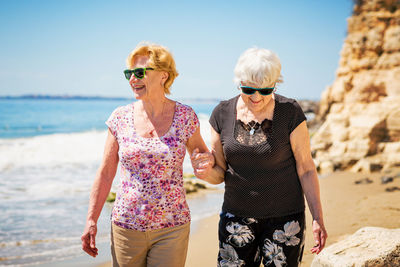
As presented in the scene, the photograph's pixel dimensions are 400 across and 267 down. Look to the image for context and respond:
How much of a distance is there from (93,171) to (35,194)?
3587mm

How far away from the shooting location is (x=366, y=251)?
10.5 feet

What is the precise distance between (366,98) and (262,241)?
10882 mm

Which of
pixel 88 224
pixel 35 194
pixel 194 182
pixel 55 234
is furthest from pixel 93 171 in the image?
pixel 88 224

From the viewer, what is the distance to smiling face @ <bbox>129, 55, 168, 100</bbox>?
262cm

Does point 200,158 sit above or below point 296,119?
below

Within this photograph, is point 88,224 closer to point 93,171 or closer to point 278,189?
point 278,189

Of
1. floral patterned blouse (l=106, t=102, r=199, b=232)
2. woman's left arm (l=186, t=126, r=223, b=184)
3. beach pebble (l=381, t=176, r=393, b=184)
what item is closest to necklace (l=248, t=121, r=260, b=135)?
woman's left arm (l=186, t=126, r=223, b=184)

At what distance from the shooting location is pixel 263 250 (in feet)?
8.39

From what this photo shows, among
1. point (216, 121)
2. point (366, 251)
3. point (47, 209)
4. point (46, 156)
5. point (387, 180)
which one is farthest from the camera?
point (46, 156)

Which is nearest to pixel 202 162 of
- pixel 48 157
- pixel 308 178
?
pixel 308 178

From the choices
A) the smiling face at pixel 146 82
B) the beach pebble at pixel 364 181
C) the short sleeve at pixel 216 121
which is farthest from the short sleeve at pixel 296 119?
the beach pebble at pixel 364 181

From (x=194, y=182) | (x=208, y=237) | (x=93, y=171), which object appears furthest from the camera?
(x=93, y=171)

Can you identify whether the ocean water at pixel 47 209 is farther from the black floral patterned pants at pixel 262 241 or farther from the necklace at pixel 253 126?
the necklace at pixel 253 126

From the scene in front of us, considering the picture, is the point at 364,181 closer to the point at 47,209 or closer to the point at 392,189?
the point at 392,189
